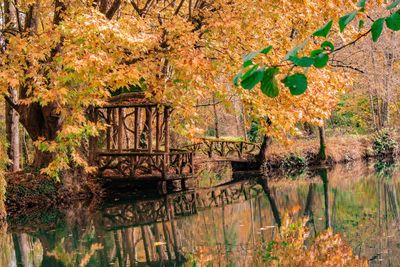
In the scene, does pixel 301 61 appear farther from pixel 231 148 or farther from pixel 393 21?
pixel 231 148

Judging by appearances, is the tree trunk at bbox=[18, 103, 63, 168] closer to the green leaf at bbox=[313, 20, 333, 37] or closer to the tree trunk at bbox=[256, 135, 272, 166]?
the tree trunk at bbox=[256, 135, 272, 166]

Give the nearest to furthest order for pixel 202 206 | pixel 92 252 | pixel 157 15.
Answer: pixel 92 252 → pixel 202 206 → pixel 157 15

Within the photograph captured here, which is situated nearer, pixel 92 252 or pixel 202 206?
pixel 92 252

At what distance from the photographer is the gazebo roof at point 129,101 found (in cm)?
1477

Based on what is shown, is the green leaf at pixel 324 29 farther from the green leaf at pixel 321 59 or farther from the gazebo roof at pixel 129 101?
the gazebo roof at pixel 129 101

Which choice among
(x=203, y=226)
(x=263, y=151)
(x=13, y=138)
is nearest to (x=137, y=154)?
(x=13, y=138)

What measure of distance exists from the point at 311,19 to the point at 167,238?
5.81 m

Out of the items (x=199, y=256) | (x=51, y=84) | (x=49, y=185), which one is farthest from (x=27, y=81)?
(x=199, y=256)

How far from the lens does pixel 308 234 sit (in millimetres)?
8000

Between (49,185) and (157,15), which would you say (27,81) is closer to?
(49,185)

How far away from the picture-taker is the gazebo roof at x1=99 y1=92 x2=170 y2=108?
48.4 ft

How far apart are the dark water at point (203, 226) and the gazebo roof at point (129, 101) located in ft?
8.32

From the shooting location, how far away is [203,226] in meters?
9.75

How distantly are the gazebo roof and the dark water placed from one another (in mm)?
2537
